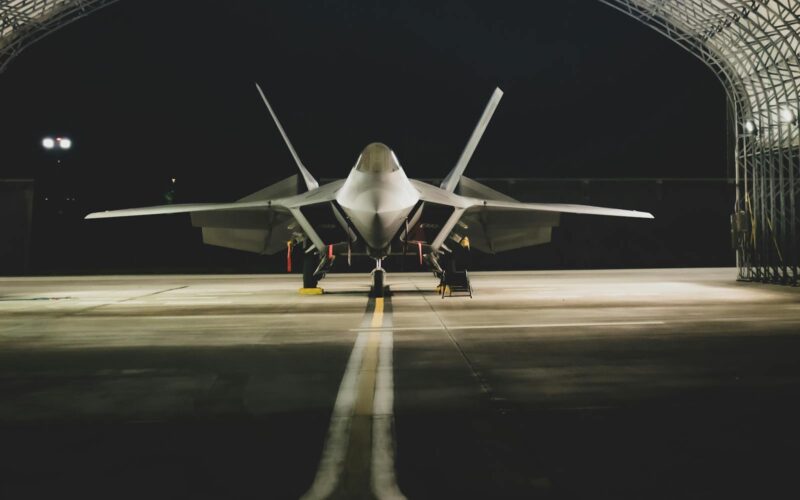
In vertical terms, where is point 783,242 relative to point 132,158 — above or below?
below

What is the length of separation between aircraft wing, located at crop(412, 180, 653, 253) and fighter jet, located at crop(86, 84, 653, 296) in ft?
0.10

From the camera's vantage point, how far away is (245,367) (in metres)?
6.07

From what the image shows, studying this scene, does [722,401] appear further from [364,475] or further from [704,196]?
[704,196]

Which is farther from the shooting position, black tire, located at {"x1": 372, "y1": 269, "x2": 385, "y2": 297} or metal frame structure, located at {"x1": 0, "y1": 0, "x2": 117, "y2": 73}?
metal frame structure, located at {"x1": 0, "y1": 0, "x2": 117, "y2": 73}

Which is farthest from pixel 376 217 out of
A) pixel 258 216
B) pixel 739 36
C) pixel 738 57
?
pixel 738 57

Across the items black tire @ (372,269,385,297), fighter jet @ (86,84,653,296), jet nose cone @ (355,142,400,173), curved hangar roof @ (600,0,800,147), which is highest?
curved hangar roof @ (600,0,800,147)

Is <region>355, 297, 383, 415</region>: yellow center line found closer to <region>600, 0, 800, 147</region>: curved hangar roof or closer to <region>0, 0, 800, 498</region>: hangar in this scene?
<region>0, 0, 800, 498</region>: hangar

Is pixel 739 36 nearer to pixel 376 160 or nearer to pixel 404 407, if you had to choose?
pixel 376 160

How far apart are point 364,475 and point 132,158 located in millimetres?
44128

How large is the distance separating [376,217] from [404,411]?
867 centimetres

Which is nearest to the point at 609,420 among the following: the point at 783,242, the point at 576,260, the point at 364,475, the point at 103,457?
the point at 364,475

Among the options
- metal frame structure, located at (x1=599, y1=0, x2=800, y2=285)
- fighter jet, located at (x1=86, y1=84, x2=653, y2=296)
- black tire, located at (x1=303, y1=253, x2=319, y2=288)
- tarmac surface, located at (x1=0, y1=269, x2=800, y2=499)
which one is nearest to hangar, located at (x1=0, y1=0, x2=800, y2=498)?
tarmac surface, located at (x1=0, y1=269, x2=800, y2=499)

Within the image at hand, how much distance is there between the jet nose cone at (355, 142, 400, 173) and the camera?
523 inches

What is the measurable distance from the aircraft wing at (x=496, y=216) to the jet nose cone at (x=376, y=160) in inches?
60.0
